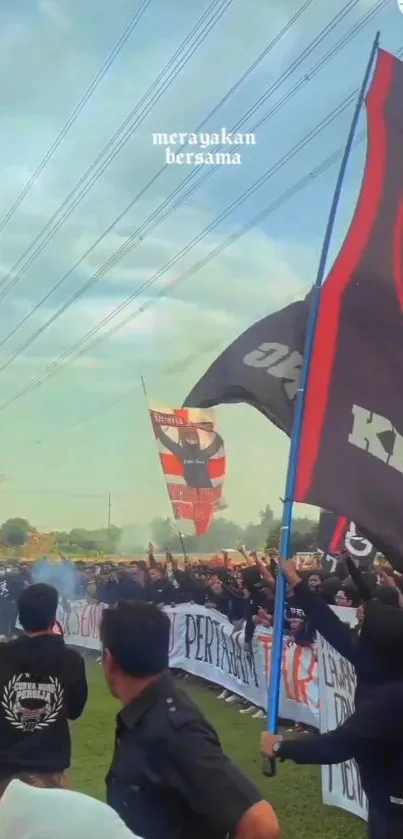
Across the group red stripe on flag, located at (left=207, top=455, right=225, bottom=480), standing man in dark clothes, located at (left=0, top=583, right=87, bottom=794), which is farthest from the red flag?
red stripe on flag, located at (left=207, top=455, right=225, bottom=480)

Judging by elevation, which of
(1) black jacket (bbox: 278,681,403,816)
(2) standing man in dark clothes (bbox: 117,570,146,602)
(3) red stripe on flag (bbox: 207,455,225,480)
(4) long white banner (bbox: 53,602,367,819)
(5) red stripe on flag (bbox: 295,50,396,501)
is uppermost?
(5) red stripe on flag (bbox: 295,50,396,501)

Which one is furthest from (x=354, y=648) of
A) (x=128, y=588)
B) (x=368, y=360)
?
(x=128, y=588)

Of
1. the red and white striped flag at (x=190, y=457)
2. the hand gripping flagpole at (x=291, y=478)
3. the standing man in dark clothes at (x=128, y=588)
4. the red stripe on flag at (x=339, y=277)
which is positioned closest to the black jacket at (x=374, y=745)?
the hand gripping flagpole at (x=291, y=478)

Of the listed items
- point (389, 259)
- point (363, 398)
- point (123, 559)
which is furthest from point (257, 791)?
point (123, 559)

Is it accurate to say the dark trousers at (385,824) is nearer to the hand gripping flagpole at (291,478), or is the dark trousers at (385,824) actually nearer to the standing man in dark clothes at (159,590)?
the hand gripping flagpole at (291,478)

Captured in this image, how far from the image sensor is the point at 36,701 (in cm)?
304

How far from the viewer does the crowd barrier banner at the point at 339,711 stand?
4.42 meters

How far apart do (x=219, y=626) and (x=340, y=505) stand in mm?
5339

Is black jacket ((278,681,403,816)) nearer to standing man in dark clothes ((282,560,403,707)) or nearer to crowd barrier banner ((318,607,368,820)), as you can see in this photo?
standing man in dark clothes ((282,560,403,707))

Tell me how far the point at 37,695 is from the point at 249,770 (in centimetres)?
276

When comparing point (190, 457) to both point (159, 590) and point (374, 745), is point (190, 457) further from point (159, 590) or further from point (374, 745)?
point (374, 745)

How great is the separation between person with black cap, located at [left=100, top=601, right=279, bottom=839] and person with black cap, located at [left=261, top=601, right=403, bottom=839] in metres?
0.79

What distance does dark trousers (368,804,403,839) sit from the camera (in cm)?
264

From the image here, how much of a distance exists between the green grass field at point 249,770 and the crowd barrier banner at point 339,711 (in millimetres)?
85
